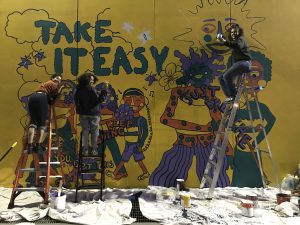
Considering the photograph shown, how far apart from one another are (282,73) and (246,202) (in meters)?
2.43

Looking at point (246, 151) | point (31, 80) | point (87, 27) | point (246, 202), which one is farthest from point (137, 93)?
point (246, 202)

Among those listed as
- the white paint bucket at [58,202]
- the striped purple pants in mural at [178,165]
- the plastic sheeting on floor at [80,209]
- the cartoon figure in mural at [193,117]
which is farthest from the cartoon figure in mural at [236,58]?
the white paint bucket at [58,202]

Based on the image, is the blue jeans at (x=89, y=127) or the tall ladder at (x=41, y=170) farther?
the blue jeans at (x=89, y=127)

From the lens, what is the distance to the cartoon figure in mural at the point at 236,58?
4309 millimetres

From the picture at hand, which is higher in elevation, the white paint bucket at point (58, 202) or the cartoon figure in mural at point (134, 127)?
the cartoon figure in mural at point (134, 127)

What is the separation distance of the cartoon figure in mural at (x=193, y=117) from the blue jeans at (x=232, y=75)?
1.34 feet

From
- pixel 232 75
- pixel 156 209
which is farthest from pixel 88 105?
pixel 232 75

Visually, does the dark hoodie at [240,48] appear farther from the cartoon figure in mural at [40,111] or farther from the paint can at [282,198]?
the cartoon figure in mural at [40,111]

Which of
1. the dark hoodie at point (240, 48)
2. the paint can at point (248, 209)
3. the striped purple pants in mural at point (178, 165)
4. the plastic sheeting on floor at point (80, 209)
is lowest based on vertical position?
the plastic sheeting on floor at point (80, 209)

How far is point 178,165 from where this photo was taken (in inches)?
193

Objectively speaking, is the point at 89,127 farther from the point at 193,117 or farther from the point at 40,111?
the point at 193,117

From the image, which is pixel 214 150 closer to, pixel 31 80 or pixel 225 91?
pixel 225 91

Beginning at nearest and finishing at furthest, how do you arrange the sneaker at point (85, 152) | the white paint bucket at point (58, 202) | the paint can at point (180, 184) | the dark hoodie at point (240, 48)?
the white paint bucket at point (58, 202), the dark hoodie at point (240, 48), the sneaker at point (85, 152), the paint can at point (180, 184)

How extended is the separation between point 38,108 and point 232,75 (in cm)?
275
